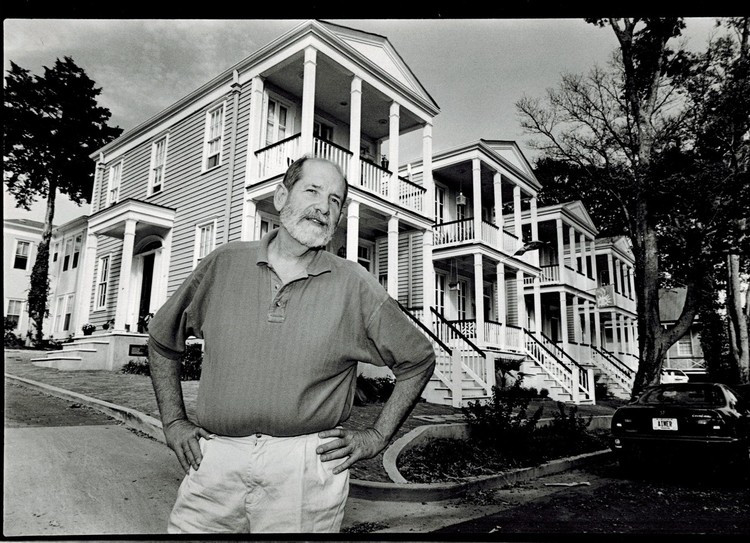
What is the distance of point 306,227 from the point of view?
1869 millimetres

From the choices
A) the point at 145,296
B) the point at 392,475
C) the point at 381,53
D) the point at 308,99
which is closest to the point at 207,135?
the point at 308,99

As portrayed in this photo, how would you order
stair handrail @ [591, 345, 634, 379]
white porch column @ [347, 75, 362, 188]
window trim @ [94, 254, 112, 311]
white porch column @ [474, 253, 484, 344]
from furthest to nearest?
white porch column @ [474, 253, 484, 344], white porch column @ [347, 75, 362, 188], stair handrail @ [591, 345, 634, 379], window trim @ [94, 254, 112, 311]

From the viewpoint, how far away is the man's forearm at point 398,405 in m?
1.72

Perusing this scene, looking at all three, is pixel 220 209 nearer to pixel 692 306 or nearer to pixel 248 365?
pixel 248 365

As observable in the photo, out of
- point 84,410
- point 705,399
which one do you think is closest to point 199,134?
point 84,410

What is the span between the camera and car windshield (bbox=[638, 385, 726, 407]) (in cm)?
411

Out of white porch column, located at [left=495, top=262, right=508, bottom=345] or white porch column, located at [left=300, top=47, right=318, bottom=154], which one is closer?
white porch column, located at [left=300, top=47, right=318, bottom=154]

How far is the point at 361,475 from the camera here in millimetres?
3420

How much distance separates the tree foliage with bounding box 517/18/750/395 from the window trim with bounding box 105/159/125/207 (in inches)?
122

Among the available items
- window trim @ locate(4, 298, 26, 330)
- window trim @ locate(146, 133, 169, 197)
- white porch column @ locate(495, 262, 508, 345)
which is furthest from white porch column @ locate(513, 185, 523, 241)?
window trim @ locate(4, 298, 26, 330)

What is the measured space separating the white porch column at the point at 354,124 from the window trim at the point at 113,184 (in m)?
2.20

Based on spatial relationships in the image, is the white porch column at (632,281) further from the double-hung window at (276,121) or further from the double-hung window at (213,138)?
the double-hung window at (213,138)

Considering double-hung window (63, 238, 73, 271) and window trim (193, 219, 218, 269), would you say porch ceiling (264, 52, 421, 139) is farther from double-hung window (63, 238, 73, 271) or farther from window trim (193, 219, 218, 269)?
double-hung window (63, 238, 73, 271)

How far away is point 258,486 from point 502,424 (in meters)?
3.06
